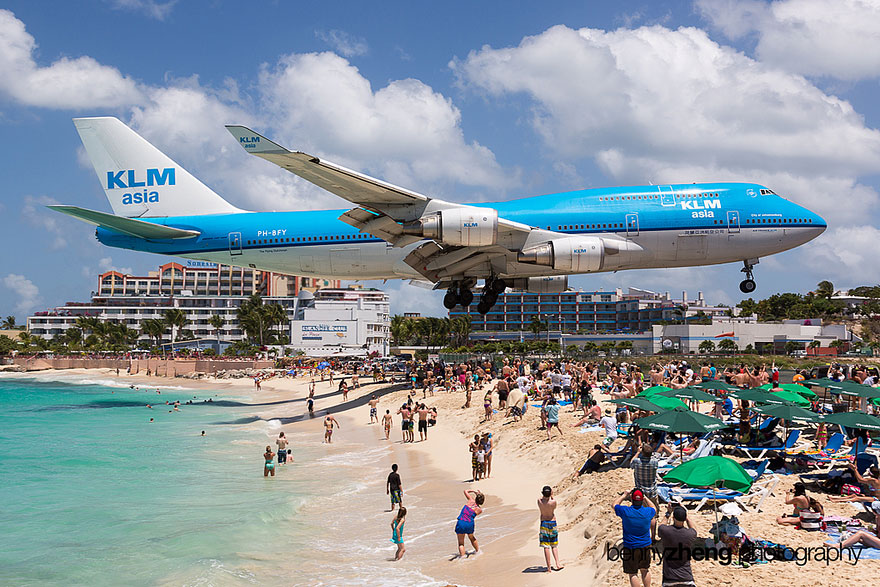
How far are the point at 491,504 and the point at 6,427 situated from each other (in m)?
46.1

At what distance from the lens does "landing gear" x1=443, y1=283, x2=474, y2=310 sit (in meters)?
36.4

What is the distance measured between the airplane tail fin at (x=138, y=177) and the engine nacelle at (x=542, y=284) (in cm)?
1631

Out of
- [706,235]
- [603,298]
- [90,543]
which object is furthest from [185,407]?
[603,298]

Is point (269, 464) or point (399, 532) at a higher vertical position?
point (399, 532)

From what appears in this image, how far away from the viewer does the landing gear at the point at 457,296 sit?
119 feet

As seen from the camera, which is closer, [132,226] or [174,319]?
[132,226]

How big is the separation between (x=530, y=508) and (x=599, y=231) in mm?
17620

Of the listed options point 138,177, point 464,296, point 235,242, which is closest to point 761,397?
point 464,296

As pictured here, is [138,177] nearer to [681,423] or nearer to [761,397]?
[681,423]

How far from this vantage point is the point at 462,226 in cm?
2862

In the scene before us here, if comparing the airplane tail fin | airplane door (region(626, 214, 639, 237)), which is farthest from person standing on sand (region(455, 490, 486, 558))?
the airplane tail fin

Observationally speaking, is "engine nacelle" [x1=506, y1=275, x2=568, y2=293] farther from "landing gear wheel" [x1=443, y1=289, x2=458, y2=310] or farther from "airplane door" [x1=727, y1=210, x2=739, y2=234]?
"airplane door" [x1=727, y1=210, x2=739, y2=234]

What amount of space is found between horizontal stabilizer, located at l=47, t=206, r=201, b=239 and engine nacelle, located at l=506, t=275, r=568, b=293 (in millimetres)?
17592

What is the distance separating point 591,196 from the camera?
33.4 m
